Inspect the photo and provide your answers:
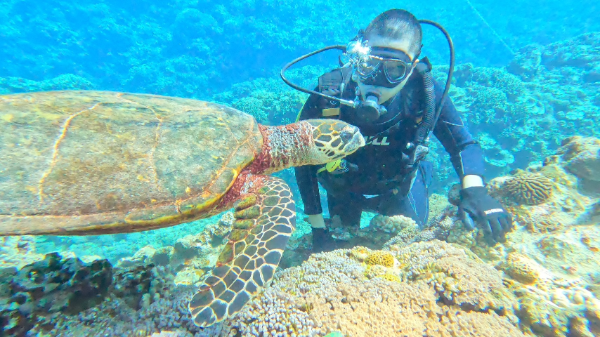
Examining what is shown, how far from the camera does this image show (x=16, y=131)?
2051mm

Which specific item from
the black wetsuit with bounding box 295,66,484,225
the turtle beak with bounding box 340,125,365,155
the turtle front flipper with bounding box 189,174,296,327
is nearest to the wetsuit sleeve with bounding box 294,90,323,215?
the black wetsuit with bounding box 295,66,484,225

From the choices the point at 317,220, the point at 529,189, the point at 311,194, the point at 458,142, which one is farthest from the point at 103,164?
the point at 529,189

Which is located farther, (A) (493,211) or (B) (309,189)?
(B) (309,189)

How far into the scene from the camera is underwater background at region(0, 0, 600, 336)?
1.93m

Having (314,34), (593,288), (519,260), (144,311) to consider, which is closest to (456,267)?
(519,260)

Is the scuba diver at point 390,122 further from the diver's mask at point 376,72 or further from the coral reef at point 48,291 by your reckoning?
the coral reef at point 48,291

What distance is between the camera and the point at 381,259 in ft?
8.54

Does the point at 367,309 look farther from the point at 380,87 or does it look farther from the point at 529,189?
the point at 529,189

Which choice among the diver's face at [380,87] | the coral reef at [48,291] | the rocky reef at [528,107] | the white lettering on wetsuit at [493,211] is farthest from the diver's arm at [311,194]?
the rocky reef at [528,107]

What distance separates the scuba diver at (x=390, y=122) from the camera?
10.7ft

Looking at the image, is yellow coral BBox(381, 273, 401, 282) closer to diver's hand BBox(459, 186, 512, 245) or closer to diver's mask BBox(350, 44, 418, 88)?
diver's hand BBox(459, 186, 512, 245)

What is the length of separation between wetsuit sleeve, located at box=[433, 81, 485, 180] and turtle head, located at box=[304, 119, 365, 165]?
4.93ft

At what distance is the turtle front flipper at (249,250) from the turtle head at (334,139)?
2.32ft

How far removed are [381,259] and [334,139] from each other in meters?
1.55
